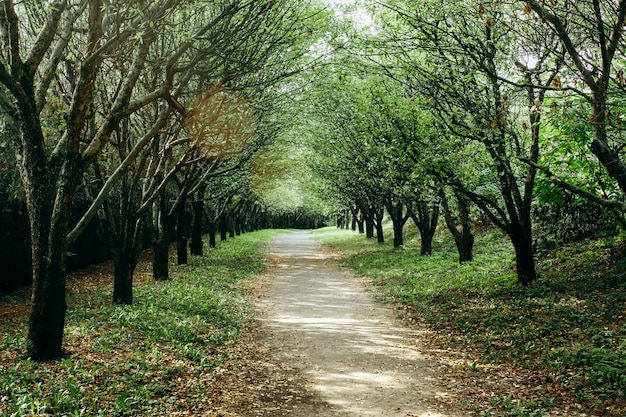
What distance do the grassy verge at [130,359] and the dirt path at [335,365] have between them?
0.69 metres

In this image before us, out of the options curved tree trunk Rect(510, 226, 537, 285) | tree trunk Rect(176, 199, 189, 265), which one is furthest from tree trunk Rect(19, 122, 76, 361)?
tree trunk Rect(176, 199, 189, 265)

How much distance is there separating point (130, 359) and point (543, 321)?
7660 millimetres

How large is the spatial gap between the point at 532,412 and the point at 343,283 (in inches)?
506

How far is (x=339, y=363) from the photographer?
857 centimetres

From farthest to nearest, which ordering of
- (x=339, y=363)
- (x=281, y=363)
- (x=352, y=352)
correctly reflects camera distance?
(x=352, y=352) → (x=281, y=363) → (x=339, y=363)

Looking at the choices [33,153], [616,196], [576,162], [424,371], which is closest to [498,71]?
[576,162]

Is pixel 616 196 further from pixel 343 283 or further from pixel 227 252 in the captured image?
pixel 227 252

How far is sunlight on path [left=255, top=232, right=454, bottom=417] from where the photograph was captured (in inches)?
268

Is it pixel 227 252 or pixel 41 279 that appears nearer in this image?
pixel 41 279

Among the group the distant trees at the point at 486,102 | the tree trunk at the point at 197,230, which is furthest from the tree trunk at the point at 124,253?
the tree trunk at the point at 197,230

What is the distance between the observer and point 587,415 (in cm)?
611

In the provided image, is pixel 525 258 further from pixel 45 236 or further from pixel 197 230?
pixel 197 230

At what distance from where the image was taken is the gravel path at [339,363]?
261 inches

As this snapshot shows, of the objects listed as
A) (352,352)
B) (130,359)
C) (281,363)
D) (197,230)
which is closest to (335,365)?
(352,352)
